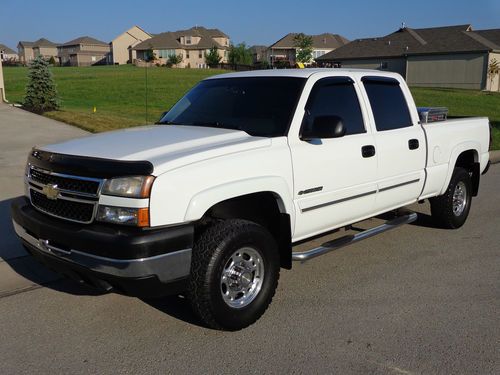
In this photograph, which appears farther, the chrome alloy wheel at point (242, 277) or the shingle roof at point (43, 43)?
the shingle roof at point (43, 43)

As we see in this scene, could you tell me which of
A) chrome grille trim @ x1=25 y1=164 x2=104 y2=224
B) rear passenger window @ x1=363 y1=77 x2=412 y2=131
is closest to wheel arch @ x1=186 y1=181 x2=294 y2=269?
chrome grille trim @ x1=25 y1=164 x2=104 y2=224

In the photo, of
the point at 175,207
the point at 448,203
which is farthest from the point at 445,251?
the point at 175,207

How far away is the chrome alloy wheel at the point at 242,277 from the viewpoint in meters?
3.88

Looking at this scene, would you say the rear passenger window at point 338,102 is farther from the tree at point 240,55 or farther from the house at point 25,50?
the house at point 25,50

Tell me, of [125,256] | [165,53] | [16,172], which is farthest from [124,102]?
[165,53]

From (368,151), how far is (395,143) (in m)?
0.50

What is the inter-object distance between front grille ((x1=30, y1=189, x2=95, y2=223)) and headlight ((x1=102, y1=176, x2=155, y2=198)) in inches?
7.6

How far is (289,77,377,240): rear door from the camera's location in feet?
14.2

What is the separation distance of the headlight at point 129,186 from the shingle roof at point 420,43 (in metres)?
53.7

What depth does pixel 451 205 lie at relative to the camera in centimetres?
646

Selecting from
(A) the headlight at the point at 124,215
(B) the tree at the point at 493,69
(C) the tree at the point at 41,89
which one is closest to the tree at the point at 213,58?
(B) the tree at the point at 493,69

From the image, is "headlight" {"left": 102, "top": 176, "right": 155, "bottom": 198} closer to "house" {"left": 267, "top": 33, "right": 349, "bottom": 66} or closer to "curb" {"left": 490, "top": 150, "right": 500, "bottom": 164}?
"curb" {"left": 490, "top": 150, "right": 500, "bottom": 164}

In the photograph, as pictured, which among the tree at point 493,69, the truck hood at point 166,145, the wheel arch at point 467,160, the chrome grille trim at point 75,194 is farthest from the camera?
the tree at point 493,69

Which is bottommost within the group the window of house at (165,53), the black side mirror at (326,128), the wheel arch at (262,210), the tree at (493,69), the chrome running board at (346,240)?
the chrome running board at (346,240)
